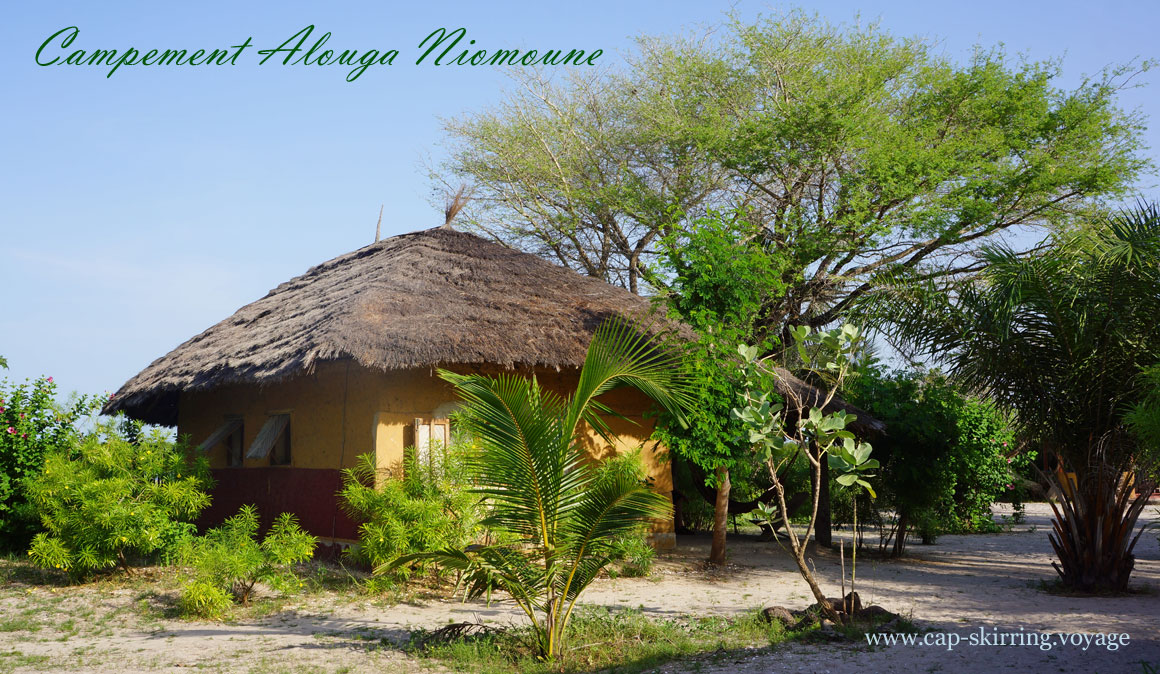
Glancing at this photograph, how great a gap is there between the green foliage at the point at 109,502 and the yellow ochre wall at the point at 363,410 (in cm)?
140

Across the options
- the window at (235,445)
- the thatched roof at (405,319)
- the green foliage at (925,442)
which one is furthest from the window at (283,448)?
the green foliage at (925,442)

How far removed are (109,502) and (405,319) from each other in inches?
130

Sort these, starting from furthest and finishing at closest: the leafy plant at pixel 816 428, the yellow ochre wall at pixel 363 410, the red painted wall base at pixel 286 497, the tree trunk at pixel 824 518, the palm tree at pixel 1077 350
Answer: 1. the tree trunk at pixel 824 518
2. the red painted wall base at pixel 286 497
3. the yellow ochre wall at pixel 363 410
4. the palm tree at pixel 1077 350
5. the leafy plant at pixel 816 428

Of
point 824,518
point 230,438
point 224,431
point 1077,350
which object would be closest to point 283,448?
point 224,431

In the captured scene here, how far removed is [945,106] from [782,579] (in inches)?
411

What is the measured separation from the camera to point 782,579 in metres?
9.41

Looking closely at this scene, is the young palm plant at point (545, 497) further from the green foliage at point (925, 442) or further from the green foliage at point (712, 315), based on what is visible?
the green foliage at point (925, 442)

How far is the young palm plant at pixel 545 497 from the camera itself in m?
5.37

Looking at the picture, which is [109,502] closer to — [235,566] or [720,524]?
[235,566]

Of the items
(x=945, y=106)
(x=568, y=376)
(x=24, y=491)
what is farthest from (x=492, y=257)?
(x=945, y=106)

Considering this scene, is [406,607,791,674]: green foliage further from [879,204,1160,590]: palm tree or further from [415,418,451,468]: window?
[879,204,1160,590]: palm tree

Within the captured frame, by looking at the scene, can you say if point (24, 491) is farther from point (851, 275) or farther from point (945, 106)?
point (945, 106)

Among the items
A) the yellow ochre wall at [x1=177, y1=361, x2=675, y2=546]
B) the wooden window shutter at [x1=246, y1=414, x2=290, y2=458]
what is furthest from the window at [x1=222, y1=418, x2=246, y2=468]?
the wooden window shutter at [x1=246, y1=414, x2=290, y2=458]

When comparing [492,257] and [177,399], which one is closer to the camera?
[492,257]
